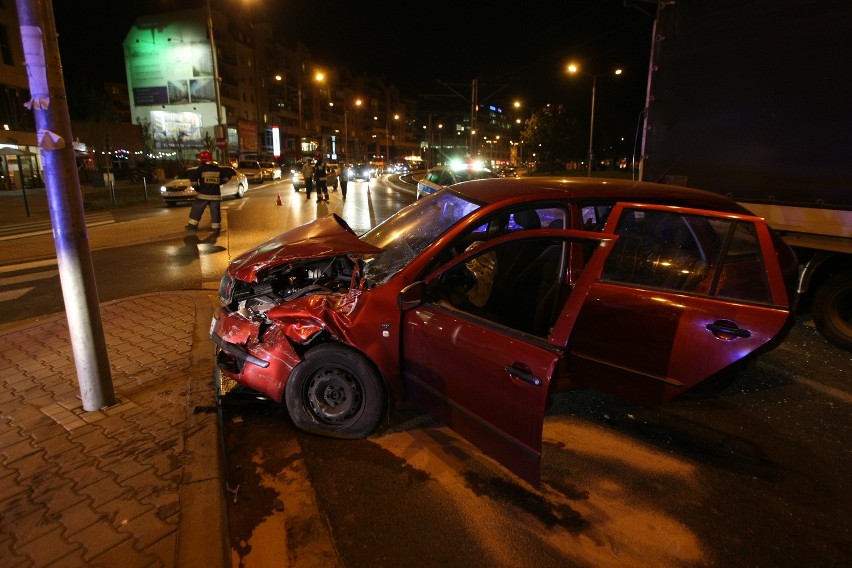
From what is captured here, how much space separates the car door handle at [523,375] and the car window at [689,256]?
1.37 meters

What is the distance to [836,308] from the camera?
5.40 meters

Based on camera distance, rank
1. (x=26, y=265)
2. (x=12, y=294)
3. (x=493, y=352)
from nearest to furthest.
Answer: (x=493, y=352) < (x=12, y=294) < (x=26, y=265)

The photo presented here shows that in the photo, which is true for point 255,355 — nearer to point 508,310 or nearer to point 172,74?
point 508,310

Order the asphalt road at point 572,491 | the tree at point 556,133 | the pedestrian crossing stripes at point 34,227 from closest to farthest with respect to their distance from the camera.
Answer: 1. the asphalt road at point 572,491
2. the pedestrian crossing stripes at point 34,227
3. the tree at point 556,133

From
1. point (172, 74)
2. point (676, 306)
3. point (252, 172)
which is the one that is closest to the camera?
point (676, 306)

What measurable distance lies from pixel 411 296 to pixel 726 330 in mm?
1999

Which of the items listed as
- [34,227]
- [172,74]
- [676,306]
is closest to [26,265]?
[34,227]

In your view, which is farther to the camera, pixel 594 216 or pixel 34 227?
pixel 34 227

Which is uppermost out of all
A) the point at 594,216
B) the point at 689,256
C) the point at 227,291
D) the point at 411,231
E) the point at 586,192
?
the point at 586,192

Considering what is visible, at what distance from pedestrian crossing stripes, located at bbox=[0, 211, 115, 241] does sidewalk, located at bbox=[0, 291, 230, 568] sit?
9887 mm

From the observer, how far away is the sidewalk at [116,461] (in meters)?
2.56

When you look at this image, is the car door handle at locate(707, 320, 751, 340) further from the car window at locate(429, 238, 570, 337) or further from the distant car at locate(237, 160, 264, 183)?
the distant car at locate(237, 160, 264, 183)

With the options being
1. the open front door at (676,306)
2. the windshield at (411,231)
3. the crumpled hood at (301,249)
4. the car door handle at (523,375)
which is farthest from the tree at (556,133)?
the car door handle at (523,375)

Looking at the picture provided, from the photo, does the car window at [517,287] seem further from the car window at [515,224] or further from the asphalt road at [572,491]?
the asphalt road at [572,491]
